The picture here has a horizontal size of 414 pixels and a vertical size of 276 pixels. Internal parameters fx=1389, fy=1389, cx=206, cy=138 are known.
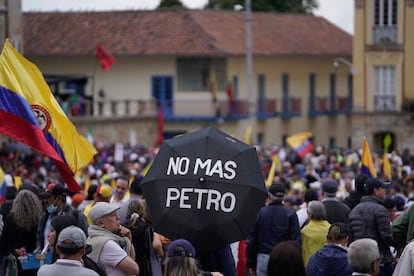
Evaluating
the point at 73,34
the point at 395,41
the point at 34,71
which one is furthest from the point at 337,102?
the point at 34,71

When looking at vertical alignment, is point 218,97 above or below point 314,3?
below

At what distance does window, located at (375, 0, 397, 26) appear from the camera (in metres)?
54.2

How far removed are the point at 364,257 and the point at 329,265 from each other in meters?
1.95

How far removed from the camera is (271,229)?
14938 millimetres

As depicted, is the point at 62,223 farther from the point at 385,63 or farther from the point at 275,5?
the point at 275,5

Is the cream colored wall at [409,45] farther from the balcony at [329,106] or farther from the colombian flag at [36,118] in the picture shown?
the colombian flag at [36,118]

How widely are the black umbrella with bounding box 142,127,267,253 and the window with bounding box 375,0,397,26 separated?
139 feet

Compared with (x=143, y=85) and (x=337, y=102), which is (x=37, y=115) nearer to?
(x=143, y=85)

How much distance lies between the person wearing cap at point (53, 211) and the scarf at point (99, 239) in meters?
1.51

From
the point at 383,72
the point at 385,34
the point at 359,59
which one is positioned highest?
the point at 385,34

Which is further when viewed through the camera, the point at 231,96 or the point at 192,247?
the point at 231,96

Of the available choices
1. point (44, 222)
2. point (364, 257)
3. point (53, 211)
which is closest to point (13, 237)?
point (44, 222)

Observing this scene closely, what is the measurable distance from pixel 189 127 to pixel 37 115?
129 ft

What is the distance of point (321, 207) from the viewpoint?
14.4 meters
